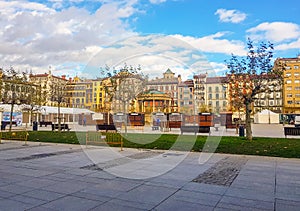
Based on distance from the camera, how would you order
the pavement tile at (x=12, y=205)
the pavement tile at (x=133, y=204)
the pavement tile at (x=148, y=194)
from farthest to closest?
1. the pavement tile at (x=148, y=194)
2. the pavement tile at (x=133, y=204)
3. the pavement tile at (x=12, y=205)

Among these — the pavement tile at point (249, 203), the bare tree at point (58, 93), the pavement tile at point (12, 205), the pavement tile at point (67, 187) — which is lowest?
the pavement tile at point (249, 203)

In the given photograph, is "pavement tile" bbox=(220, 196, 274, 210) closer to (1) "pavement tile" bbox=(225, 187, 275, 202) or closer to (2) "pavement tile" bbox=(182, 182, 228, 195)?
(1) "pavement tile" bbox=(225, 187, 275, 202)

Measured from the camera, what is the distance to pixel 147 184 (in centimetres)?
620

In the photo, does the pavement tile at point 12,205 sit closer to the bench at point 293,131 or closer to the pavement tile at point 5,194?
the pavement tile at point 5,194

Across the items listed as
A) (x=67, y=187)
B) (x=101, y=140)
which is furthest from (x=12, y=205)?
(x=101, y=140)

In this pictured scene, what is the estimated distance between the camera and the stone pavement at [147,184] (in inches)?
189

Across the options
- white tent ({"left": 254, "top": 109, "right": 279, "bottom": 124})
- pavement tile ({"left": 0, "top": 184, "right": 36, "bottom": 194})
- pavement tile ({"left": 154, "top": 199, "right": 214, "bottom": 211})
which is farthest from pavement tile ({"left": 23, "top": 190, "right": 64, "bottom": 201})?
white tent ({"left": 254, "top": 109, "right": 279, "bottom": 124})

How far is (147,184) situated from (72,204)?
6.43ft

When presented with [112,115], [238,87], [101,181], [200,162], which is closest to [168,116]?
[112,115]

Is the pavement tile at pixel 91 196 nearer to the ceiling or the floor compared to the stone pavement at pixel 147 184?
nearer to the ceiling

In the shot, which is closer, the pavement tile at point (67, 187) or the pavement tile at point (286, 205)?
the pavement tile at point (286, 205)

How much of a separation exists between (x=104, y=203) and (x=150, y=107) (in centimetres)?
3787

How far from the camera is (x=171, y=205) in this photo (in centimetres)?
473

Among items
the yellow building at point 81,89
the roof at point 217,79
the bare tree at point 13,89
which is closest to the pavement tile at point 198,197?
the roof at point 217,79
